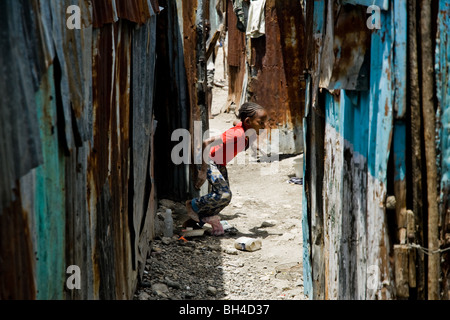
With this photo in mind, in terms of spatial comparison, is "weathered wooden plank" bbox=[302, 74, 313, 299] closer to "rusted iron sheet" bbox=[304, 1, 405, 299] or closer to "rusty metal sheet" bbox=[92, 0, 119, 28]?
"rusted iron sheet" bbox=[304, 1, 405, 299]

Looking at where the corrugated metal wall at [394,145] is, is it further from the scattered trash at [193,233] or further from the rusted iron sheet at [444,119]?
the scattered trash at [193,233]

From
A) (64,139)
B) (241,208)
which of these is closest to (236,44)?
(241,208)

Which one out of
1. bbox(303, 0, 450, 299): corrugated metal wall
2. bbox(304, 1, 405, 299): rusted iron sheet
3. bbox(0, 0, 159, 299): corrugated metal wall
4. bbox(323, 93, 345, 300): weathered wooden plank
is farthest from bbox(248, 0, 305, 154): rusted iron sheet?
bbox(303, 0, 450, 299): corrugated metal wall

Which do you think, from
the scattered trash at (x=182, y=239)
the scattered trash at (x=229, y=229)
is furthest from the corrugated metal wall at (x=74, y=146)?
the scattered trash at (x=229, y=229)

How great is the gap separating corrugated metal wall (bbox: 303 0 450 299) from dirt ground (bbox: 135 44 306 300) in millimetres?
1996

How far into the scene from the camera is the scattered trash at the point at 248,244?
6348mm

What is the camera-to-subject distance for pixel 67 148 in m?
2.63

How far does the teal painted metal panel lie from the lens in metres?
2.33

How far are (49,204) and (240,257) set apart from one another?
390 cm

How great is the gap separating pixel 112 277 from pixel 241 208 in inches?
176

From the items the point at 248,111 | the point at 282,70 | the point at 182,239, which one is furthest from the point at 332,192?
A: the point at 282,70

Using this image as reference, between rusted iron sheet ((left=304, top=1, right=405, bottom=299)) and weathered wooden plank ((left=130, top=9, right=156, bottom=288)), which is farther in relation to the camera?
weathered wooden plank ((left=130, top=9, right=156, bottom=288))

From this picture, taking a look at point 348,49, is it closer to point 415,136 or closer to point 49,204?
point 415,136

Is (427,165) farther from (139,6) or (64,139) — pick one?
(139,6)
